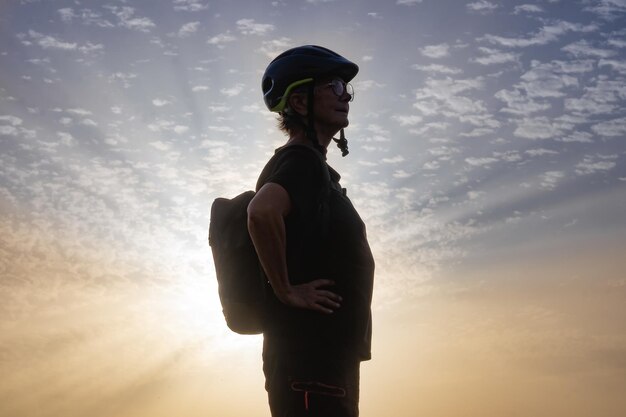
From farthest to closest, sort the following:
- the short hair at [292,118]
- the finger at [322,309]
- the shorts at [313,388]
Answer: the short hair at [292,118] → the finger at [322,309] → the shorts at [313,388]

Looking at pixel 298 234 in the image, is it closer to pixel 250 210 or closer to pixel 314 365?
pixel 250 210

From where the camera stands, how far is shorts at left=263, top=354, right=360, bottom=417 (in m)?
3.54

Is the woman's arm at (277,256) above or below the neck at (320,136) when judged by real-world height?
below

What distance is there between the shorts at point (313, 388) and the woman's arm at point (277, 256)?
33 cm

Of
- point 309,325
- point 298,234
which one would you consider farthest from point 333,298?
point 298,234

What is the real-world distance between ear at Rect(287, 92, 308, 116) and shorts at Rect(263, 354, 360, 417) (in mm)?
1864

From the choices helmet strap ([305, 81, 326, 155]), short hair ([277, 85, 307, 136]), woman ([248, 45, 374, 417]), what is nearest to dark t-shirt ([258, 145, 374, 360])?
woman ([248, 45, 374, 417])

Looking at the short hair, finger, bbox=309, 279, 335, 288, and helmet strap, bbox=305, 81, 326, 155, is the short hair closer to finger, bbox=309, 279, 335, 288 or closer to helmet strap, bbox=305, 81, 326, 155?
helmet strap, bbox=305, 81, 326, 155

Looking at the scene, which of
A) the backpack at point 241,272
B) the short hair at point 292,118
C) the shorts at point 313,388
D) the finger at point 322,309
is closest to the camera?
the shorts at point 313,388

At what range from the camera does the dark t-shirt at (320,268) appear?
3723mm

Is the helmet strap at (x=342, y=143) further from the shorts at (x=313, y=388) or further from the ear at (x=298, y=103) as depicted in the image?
the shorts at (x=313, y=388)

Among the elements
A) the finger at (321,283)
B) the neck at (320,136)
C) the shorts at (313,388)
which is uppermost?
the neck at (320,136)

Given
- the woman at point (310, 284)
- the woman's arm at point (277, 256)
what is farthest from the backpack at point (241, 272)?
the woman's arm at point (277, 256)

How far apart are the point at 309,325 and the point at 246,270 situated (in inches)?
21.6
